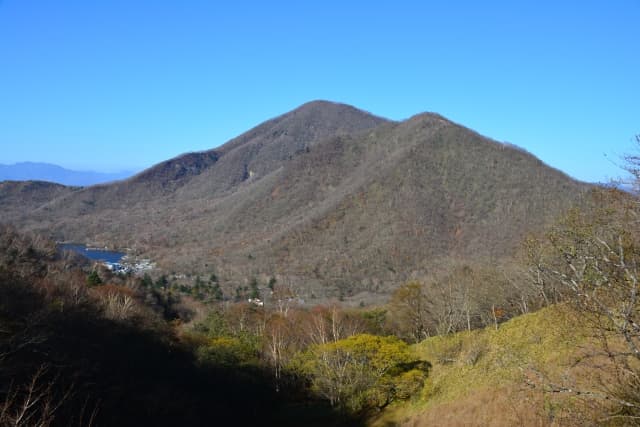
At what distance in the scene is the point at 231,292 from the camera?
72.6 metres

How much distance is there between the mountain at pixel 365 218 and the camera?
7612 centimetres

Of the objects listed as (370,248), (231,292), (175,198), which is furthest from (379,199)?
(175,198)

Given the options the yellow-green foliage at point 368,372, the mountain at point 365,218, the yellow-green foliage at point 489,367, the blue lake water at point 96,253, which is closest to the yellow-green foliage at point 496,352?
the yellow-green foliage at point 489,367

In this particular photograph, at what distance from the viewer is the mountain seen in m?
76.1

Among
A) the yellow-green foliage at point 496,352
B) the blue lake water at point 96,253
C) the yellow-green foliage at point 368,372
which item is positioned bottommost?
the yellow-green foliage at point 368,372

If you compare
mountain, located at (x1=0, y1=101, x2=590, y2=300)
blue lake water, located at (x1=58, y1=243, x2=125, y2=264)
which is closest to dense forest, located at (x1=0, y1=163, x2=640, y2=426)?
mountain, located at (x1=0, y1=101, x2=590, y2=300)

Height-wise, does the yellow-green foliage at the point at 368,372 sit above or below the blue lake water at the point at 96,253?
below

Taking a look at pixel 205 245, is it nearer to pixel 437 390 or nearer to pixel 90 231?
pixel 90 231

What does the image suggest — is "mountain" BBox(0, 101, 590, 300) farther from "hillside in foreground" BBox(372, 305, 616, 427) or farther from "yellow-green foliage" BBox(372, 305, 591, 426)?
"hillside in foreground" BBox(372, 305, 616, 427)

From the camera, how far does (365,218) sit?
92.6 m

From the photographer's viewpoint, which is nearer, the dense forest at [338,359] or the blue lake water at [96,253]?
the dense forest at [338,359]

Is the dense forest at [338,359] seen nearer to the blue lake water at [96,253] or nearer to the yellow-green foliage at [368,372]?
the yellow-green foliage at [368,372]

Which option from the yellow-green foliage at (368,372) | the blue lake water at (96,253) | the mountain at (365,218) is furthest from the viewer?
the blue lake water at (96,253)

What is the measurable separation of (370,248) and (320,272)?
1070cm
